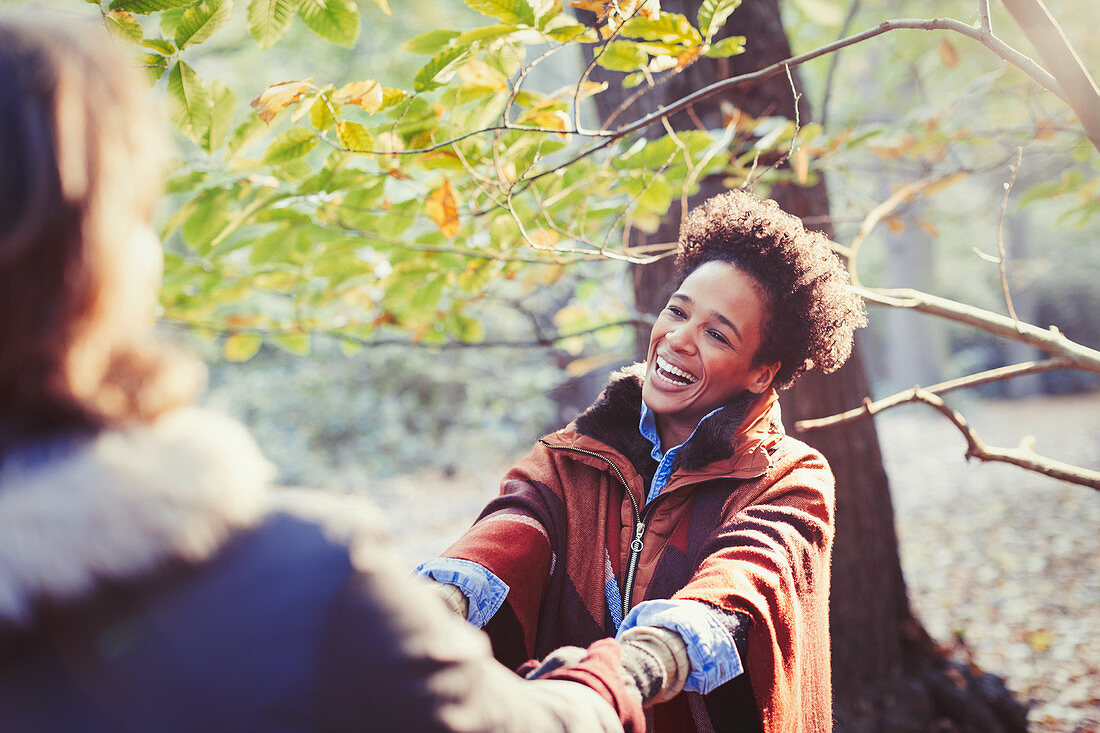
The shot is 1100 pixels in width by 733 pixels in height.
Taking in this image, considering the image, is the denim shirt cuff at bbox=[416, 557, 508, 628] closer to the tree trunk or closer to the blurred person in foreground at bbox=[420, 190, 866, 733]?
the blurred person in foreground at bbox=[420, 190, 866, 733]

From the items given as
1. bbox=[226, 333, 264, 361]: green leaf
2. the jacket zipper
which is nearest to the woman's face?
the jacket zipper

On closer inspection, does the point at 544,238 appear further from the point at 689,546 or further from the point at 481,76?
the point at 689,546

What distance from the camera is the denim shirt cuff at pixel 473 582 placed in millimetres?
1610

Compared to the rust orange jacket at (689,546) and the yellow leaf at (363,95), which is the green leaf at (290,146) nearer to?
the yellow leaf at (363,95)

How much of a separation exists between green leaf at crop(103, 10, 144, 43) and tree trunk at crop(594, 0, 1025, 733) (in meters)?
1.86

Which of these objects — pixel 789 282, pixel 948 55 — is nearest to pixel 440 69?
pixel 789 282

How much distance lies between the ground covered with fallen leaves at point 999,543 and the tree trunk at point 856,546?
376 mm

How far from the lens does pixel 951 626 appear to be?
402 cm

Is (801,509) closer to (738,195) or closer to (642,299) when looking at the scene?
(738,195)

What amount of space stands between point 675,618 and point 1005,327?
1186 millimetres

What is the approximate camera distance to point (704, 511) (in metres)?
1.71

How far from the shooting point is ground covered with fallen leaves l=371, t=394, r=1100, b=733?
3.57 meters

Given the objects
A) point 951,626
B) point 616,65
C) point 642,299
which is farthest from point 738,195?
point 951,626

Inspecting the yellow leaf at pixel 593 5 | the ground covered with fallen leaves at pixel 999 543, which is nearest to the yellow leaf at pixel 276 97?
the yellow leaf at pixel 593 5
